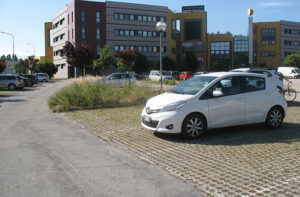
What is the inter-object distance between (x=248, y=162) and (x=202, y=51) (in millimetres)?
79561

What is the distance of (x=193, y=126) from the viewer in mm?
7441

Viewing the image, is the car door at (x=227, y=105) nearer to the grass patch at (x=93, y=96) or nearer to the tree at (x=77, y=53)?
the grass patch at (x=93, y=96)

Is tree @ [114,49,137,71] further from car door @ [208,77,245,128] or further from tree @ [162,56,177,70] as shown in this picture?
tree @ [162,56,177,70]

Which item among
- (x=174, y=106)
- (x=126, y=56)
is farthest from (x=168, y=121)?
(x=126, y=56)

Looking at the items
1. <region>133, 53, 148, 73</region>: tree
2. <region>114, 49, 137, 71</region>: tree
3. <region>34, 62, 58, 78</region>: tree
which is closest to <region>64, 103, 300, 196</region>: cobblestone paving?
<region>114, 49, 137, 71</region>: tree

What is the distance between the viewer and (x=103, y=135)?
27.4ft

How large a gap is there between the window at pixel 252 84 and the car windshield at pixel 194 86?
87 cm

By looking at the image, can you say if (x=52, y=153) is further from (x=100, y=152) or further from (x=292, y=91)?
(x=292, y=91)

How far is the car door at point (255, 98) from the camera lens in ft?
26.4

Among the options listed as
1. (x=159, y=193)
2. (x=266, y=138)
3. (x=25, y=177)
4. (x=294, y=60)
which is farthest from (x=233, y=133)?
(x=294, y=60)

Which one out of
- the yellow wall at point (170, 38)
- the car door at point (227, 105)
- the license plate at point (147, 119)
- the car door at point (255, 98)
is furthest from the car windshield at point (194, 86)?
the yellow wall at point (170, 38)

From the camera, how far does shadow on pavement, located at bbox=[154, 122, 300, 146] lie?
7309 mm

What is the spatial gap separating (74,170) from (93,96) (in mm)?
9125

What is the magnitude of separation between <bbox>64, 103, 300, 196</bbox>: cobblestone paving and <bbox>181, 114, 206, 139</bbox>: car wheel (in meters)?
0.20
